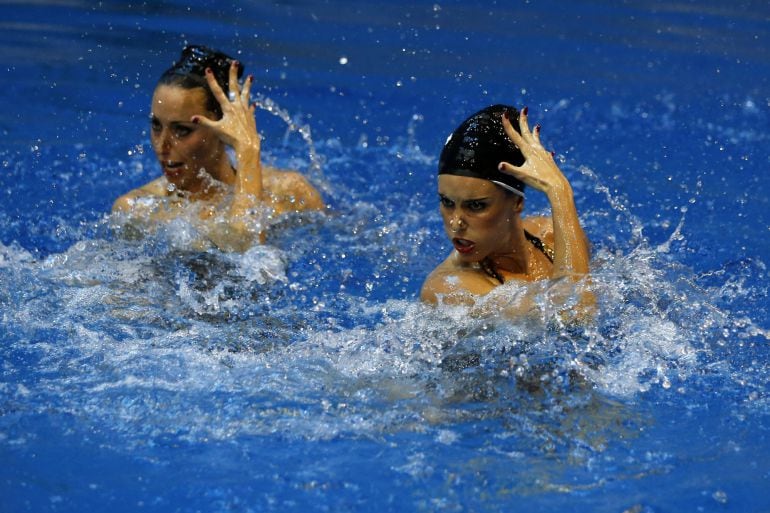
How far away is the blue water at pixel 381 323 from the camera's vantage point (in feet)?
10.3

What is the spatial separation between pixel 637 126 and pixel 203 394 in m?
3.84

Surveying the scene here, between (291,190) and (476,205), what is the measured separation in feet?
5.37

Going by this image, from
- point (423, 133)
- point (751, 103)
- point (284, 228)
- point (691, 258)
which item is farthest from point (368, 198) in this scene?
point (751, 103)

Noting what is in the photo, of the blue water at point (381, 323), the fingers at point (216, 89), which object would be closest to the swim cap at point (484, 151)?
the blue water at point (381, 323)

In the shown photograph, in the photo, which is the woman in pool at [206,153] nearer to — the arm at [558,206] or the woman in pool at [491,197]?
the woman in pool at [491,197]

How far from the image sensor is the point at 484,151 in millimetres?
3395

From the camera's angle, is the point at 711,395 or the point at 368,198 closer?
the point at 711,395

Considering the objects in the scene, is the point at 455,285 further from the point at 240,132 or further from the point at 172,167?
the point at 172,167

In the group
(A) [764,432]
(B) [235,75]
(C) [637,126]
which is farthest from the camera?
(C) [637,126]

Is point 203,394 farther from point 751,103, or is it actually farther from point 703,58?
point 703,58

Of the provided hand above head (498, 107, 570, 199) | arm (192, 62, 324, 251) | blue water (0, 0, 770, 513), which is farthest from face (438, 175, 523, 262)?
arm (192, 62, 324, 251)

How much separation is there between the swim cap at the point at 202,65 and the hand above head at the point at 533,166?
1489mm

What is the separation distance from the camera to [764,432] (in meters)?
3.36

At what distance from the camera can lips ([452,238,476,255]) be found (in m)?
3.47
